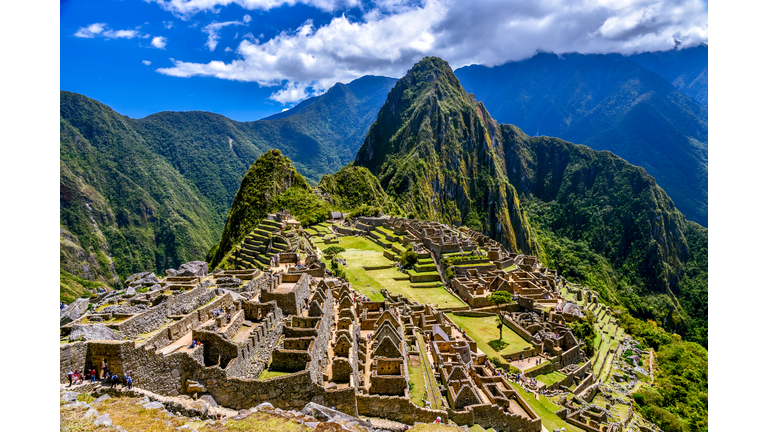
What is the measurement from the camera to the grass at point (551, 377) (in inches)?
1235

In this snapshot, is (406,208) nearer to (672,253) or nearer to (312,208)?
(312,208)

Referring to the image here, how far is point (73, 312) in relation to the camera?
16.9m

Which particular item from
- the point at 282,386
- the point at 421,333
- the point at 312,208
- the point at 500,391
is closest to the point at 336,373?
the point at 282,386

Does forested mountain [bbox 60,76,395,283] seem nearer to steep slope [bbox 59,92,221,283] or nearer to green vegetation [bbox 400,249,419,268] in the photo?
steep slope [bbox 59,92,221,283]

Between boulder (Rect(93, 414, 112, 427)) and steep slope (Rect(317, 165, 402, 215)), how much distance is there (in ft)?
357

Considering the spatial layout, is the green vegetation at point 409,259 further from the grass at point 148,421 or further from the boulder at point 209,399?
the grass at point 148,421

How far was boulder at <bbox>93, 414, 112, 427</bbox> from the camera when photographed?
1065cm

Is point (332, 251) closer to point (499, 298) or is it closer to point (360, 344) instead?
point (499, 298)

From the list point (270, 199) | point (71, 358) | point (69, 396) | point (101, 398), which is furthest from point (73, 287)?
point (69, 396)

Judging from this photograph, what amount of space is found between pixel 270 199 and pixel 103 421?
91.5 metres

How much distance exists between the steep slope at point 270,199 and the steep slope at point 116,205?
41.3m

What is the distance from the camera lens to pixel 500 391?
22766mm

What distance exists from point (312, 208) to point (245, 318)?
78.7 meters

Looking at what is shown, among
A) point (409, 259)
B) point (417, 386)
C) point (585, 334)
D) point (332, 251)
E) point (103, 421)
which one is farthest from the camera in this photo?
point (332, 251)
